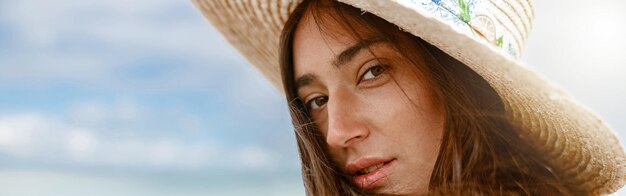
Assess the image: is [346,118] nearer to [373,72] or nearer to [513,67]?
[373,72]

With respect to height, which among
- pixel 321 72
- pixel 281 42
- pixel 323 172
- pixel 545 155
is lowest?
pixel 545 155

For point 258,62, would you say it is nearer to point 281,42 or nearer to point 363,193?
point 281,42

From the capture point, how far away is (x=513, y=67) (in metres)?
1.23

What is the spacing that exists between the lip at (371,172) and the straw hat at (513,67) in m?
0.28

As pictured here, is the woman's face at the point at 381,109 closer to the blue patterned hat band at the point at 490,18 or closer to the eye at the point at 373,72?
the eye at the point at 373,72

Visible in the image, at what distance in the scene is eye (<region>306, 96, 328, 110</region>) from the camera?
164 cm

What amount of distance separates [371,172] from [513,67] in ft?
1.40

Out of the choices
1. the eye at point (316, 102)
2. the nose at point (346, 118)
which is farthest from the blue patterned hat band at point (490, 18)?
the eye at point (316, 102)

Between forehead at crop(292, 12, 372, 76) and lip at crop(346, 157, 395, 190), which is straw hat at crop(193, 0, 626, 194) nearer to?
forehead at crop(292, 12, 372, 76)

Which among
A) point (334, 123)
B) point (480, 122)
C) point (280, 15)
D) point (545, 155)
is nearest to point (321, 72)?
point (334, 123)

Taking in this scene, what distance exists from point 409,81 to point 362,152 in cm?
18

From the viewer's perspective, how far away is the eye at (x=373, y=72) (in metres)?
1.47

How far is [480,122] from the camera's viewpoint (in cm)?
146

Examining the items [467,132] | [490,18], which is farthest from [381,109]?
[490,18]
